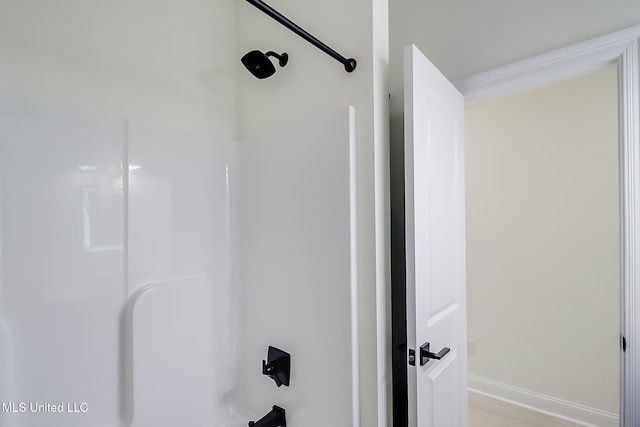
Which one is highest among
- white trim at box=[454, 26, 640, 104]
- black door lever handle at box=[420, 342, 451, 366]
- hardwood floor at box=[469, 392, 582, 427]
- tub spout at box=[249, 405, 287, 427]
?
white trim at box=[454, 26, 640, 104]

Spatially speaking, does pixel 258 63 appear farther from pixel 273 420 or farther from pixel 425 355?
pixel 273 420

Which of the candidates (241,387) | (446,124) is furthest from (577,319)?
(241,387)

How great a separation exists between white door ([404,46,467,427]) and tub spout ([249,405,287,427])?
580 millimetres

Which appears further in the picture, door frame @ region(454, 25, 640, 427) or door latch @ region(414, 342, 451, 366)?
door frame @ region(454, 25, 640, 427)

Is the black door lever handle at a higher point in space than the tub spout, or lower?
higher

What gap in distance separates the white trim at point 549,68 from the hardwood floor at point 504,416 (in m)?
2.35

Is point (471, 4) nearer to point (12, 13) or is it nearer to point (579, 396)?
point (12, 13)

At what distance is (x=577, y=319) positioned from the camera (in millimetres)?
2312

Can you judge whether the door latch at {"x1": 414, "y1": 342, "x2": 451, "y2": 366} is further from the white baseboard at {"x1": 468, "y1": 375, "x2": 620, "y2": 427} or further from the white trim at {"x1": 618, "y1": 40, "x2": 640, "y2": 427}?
the white baseboard at {"x1": 468, "y1": 375, "x2": 620, "y2": 427}

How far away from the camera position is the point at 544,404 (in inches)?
94.8

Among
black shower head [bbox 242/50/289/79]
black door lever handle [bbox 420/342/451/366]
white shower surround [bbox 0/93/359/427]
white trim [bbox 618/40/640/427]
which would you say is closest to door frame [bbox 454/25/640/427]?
white trim [bbox 618/40/640/427]

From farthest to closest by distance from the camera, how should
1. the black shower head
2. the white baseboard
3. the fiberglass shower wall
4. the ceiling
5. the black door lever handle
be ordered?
the white baseboard
the ceiling
the black shower head
the black door lever handle
the fiberglass shower wall

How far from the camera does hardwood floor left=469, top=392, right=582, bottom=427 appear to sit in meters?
2.28

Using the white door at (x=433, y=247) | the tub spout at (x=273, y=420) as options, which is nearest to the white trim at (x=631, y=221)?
the white door at (x=433, y=247)
